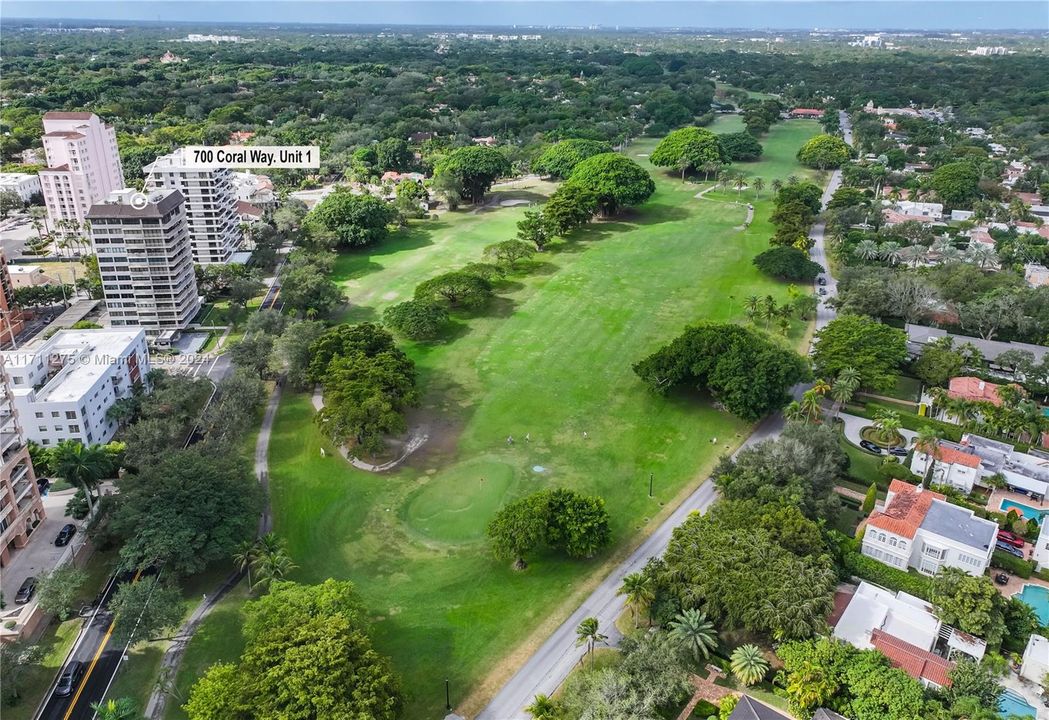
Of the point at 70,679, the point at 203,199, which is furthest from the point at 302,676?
the point at 203,199

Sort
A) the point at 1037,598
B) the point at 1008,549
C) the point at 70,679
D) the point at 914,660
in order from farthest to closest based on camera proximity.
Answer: the point at 1008,549 → the point at 1037,598 → the point at 70,679 → the point at 914,660

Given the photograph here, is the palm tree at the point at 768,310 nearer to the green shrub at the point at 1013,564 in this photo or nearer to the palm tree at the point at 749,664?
→ the green shrub at the point at 1013,564

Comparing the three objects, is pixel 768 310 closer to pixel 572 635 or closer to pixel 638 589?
pixel 638 589

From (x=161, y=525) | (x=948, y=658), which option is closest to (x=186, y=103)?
(x=161, y=525)

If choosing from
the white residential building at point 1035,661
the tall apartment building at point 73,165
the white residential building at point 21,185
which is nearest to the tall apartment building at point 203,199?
the tall apartment building at point 73,165

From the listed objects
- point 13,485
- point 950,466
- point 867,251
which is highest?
point 867,251

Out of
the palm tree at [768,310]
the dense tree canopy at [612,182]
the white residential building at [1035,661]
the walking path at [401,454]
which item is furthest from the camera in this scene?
the dense tree canopy at [612,182]

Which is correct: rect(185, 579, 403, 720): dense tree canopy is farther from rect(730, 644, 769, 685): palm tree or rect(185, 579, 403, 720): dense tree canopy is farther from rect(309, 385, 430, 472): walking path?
rect(309, 385, 430, 472): walking path
